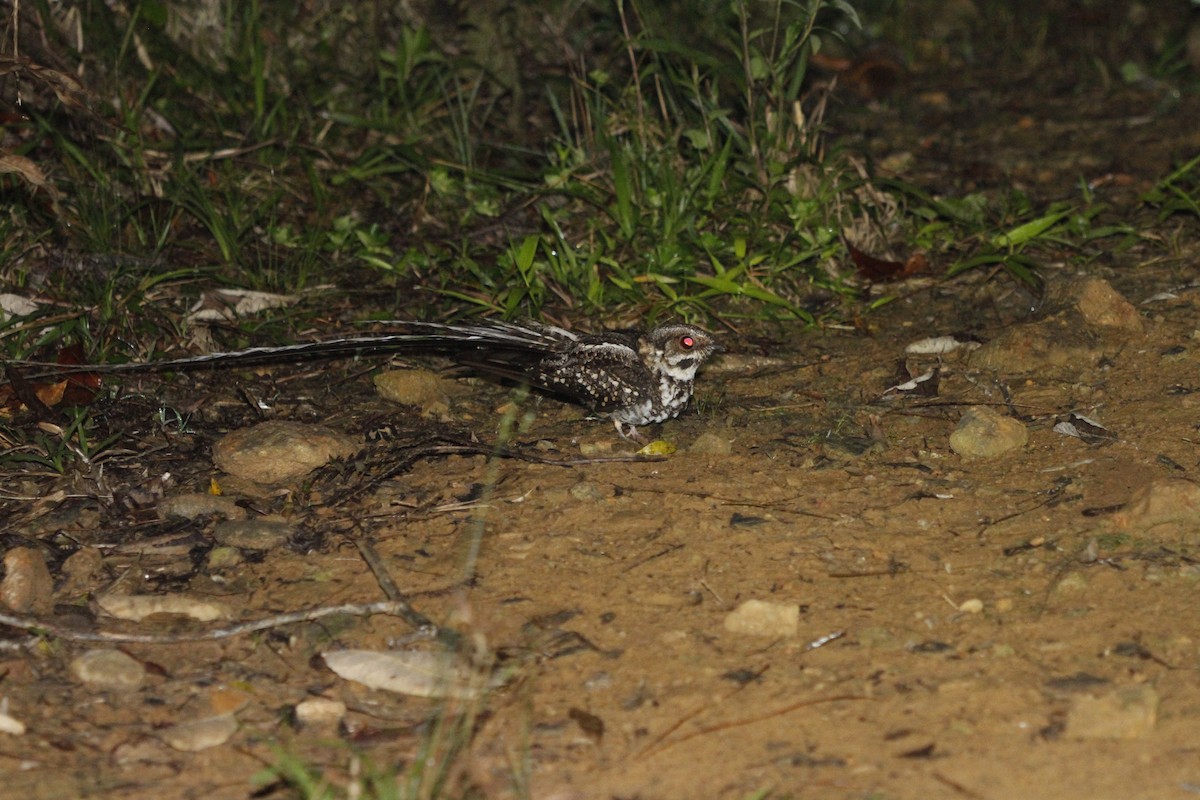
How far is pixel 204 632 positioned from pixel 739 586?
1.30m

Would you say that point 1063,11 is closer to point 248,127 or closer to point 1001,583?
point 248,127

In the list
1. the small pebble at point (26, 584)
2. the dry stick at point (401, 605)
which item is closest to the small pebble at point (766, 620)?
the dry stick at point (401, 605)

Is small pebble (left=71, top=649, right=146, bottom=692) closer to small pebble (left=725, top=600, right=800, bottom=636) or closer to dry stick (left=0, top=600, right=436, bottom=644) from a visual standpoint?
dry stick (left=0, top=600, right=436, bottom=644)

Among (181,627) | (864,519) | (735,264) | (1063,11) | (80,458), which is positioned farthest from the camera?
(1063,11)

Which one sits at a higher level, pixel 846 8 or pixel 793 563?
pixel 846 8

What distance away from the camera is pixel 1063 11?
7859 millimetres

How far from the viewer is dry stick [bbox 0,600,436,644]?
10.3ft

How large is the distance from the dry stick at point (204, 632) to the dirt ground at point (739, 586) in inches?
1.2

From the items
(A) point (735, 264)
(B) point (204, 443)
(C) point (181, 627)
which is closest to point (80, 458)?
(B) point (204, 443)

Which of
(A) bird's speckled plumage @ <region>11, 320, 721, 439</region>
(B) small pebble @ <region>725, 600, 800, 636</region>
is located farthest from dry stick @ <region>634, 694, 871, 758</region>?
(A) bird's speckled plumage @ <region>11, 320, 721, 439</region>

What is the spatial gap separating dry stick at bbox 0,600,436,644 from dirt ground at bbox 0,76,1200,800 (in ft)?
0.10

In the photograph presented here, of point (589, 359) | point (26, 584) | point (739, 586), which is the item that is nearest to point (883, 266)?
point (589, 359)

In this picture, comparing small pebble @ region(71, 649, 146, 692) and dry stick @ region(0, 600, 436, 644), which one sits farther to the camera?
dry stick @ region(0, 600, 436, 644)

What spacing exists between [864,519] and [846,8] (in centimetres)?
208
